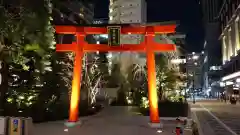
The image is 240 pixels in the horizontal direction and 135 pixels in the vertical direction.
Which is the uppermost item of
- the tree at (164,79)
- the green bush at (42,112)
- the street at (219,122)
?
the tree at (164,79)

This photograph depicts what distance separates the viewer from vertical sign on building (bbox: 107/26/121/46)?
20.8 metres

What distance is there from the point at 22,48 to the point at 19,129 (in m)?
8.52

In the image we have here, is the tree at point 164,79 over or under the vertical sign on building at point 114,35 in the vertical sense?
under

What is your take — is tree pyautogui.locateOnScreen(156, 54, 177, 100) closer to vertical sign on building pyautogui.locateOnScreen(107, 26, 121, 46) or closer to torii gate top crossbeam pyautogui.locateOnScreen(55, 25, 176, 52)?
torii gate top crossbeam pyautogui.locateOnScreen(55, 25, 176, 52)

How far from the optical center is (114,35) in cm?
2092

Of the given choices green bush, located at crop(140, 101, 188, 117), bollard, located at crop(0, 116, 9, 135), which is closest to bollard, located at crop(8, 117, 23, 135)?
bollard, located at crop(0, 116, 9, 135)

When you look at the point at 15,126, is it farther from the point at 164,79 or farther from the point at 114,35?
the point at 164,79

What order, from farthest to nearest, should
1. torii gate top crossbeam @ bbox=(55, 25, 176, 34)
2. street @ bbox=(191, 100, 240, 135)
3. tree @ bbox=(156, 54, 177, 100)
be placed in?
tree @ bbox=(156, 54, 177, 100) → torii gate top crossbeam @ bbox=(55, 25, 176, 34) → street @ bbox=(191, 100, 240, 135)

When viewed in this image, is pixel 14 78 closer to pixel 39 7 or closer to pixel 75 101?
pixel 75 101

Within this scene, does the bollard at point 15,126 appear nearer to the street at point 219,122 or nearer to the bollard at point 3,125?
the bollard at point 3,125

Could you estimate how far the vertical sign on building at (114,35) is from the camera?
2081cm

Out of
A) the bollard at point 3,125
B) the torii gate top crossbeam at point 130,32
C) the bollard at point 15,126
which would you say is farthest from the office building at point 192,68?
the bollard at point 3,125

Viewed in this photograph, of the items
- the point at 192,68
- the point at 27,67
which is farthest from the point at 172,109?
the point at 192,68

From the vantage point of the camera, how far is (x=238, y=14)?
69062 mm
